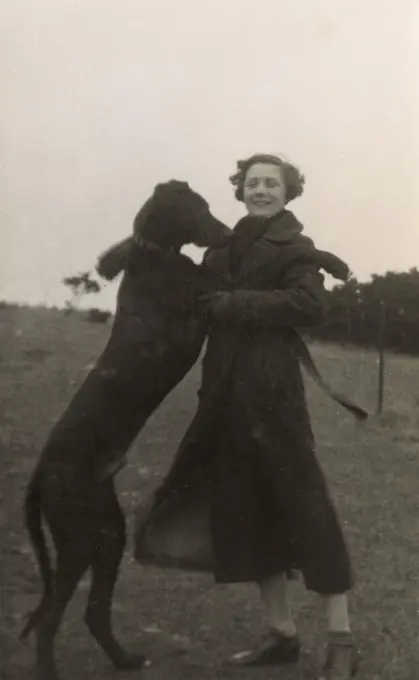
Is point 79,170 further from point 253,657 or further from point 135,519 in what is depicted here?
point 253,657

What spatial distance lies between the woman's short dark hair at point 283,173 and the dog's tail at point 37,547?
3.38 feet

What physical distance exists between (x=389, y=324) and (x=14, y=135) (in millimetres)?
1269

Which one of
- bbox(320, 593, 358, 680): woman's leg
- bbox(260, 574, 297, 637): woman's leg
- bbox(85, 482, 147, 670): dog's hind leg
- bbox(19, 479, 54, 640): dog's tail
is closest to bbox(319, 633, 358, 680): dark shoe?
bbox(320, 593, 358, 680): woman's leg

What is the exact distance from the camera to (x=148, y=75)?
7.94 feet

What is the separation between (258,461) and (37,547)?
66 cm

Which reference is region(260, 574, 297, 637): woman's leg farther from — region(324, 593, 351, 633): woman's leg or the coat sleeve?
the coat sleeve

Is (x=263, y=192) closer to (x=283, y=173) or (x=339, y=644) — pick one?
(x=283, y=173)

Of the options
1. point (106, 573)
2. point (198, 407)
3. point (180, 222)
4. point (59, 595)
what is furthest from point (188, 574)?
point (180, 222)

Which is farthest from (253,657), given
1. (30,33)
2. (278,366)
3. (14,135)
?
(30,33)

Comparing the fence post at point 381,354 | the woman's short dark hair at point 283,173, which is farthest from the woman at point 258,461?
the fence post at point 381,354

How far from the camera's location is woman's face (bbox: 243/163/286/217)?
89.4 inches

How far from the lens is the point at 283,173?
232 centimetres

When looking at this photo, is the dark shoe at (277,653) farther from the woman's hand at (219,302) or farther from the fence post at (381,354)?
the woman's hand at (219,302)

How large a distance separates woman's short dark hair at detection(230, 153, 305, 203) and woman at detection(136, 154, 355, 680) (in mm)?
121
